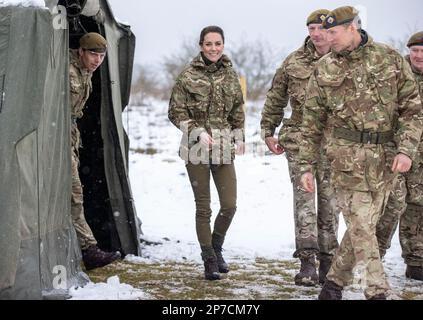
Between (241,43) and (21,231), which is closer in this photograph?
(21,231)

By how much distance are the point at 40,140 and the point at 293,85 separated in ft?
7.41

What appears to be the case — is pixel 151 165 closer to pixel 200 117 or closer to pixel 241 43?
pixel 200 117

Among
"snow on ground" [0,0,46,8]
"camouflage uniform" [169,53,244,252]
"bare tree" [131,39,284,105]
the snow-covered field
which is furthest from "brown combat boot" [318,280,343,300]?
"bare tree" [131,39,284,105]

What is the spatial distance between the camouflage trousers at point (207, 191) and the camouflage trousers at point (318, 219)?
585mm

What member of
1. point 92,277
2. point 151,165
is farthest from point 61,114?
point 151,165

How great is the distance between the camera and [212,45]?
6.10m

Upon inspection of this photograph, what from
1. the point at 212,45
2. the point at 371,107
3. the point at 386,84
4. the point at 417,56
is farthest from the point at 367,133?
the point at 212,45

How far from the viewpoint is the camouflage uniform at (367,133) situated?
478 cm

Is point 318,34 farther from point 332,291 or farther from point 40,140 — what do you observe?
point 40,140

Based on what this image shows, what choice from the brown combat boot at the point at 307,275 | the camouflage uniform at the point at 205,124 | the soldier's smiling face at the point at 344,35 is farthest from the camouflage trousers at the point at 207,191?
the soldier's smiling face at the point at 344,35

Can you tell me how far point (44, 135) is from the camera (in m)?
5.24

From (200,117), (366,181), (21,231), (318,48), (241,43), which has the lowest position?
(21,231)

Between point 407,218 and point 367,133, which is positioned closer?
point 367,133

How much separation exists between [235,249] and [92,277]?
6.65 feet
